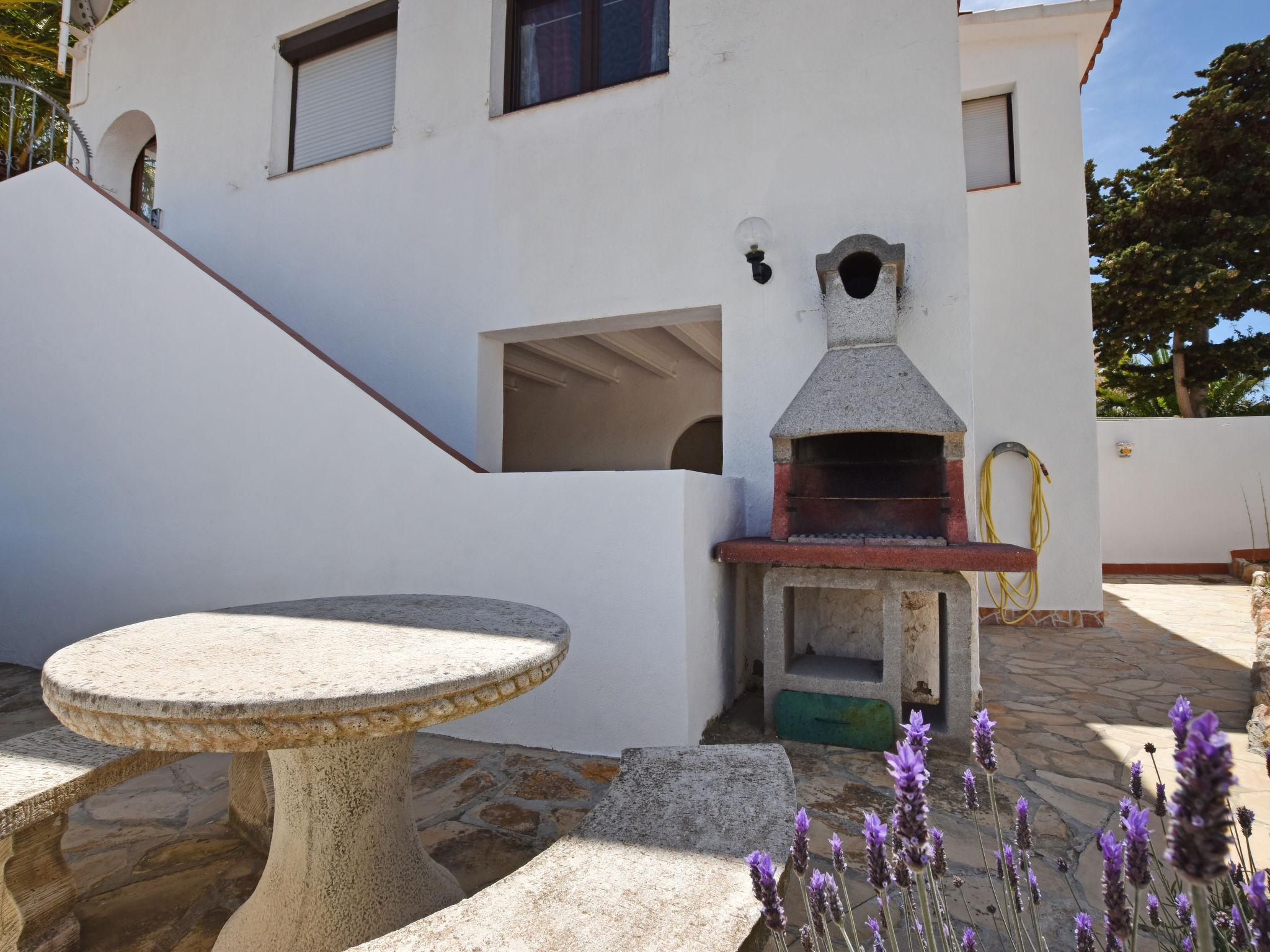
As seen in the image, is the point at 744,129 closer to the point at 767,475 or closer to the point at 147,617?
the point at 767,475

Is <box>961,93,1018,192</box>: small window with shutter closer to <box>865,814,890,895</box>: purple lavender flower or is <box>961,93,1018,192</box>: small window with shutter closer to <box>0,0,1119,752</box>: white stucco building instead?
<box>0,0,1119,752</box>: white stucco building

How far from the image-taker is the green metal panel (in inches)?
133

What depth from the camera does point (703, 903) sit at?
4.50 feet

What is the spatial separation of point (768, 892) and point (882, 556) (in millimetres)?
2481

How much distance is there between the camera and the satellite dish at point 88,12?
773 centimetres

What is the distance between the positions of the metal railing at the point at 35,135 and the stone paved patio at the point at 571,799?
5.22 metres

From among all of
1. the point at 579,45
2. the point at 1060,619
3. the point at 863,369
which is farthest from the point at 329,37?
the point at 1060,619

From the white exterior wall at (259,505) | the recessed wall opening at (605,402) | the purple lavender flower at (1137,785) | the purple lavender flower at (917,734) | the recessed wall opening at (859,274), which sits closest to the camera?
the purple lavender flower at (917,734)

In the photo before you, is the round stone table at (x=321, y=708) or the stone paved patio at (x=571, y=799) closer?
the round stone table at (x=321, y=708)

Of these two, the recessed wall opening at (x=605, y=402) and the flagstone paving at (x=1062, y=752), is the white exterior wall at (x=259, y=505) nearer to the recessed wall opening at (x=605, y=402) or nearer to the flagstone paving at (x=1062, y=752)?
the flagstone paving at (x=1062, y=752)

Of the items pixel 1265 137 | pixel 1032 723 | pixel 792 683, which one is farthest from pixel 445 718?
pixel 1265 137

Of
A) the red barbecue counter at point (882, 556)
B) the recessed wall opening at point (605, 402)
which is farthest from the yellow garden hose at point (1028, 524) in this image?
the red barbecue counter at point (882, 556)

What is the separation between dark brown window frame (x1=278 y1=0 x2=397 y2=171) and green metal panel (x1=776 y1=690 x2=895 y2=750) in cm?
674

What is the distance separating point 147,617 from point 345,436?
2.24m
